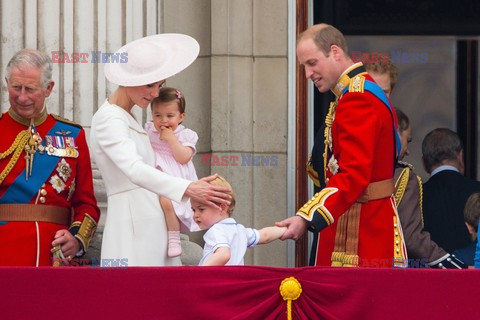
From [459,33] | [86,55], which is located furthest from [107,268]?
[459,33]

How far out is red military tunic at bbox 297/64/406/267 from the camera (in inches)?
288

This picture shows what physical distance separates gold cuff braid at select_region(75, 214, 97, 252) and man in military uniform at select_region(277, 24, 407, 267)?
98cm

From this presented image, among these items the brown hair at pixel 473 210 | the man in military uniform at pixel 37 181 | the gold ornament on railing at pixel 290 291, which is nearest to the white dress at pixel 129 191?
the man in military uniform at pixel 37 181

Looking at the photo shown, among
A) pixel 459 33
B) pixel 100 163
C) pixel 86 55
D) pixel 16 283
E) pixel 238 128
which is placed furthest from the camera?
pixel 459 33

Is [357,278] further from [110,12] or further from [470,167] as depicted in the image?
[470,167]

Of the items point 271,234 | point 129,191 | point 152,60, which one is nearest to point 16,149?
point 129,191

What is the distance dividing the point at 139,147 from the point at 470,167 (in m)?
4.94

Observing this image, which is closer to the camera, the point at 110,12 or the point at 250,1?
the point at 110,12

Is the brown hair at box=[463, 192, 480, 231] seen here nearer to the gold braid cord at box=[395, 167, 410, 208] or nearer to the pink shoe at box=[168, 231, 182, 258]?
the gold braid cord at box=[395, 167, 410, 208]

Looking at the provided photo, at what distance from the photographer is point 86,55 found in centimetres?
888

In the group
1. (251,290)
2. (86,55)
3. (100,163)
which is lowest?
(251,290)

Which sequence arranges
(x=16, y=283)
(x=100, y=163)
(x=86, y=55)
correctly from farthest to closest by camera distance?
(x=86, y=55) < (x=100, y=163) < (x=16, y=283)

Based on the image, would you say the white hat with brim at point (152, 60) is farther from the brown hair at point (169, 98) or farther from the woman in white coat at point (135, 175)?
the brown hair at point (169, 98)

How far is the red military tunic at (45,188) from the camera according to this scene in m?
7.57
